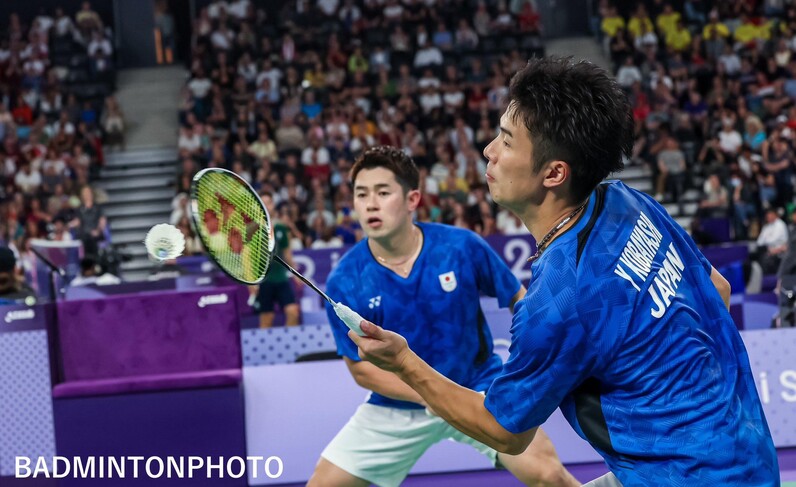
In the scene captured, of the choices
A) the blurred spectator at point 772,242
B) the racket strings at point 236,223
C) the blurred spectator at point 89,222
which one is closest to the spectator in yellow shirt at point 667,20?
the blurred spectator at point 772,242

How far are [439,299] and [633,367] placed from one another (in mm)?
1967

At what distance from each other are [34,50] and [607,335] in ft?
59.4

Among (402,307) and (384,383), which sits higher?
(402,307)

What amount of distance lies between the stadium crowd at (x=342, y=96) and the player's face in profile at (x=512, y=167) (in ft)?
33.4

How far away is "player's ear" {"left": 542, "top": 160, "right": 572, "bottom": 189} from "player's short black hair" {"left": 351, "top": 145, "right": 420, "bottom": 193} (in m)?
1.95

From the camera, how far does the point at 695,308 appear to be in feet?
7.34

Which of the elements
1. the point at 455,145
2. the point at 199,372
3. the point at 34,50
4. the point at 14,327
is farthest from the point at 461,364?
the point at 34,50

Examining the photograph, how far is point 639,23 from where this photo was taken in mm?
18141

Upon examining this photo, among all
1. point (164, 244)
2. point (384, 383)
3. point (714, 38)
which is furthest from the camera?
point (714, 38)

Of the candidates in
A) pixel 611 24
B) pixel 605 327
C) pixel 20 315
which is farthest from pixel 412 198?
pixel 611 24

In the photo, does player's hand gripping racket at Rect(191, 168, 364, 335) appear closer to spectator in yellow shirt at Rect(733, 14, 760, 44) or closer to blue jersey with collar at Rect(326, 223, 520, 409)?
blue jersey with collar at Rect(326, 223, 520, 409)

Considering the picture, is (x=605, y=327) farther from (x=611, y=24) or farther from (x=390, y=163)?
(x=611, y=24)

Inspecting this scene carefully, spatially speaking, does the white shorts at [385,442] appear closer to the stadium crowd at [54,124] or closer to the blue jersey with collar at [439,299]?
the blue jersey with collar at [439,299]

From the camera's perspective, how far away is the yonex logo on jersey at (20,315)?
19.6 feet
